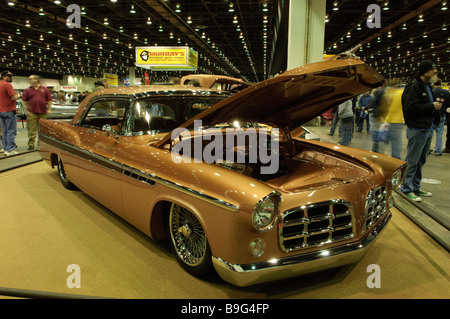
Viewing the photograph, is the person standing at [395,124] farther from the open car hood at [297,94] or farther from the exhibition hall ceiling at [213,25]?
the exhibition hall ceiling at [213,25]

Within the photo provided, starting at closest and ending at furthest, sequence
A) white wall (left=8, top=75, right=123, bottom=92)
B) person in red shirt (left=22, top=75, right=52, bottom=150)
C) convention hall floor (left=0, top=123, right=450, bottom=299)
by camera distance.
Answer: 1. convention hall floor (left=0, top=123, right=450, bottom=299)
2. person in red shirt (left=22, top=75, right=52, bottom=150)
3. white wall (left=8, top=75, right=123, bottom=92)

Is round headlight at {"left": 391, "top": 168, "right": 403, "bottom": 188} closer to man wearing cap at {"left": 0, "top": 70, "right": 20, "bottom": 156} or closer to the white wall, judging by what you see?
man wearing cap at {"left": 0, "top": 70, "right": 20, "bottom": 156}

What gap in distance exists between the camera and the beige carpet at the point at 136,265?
6.97 feet

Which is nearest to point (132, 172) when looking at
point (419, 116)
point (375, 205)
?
point (375, 205)

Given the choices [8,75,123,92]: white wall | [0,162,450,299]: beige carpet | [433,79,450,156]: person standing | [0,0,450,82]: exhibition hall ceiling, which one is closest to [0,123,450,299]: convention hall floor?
[0,162,450,299]: beige carpet

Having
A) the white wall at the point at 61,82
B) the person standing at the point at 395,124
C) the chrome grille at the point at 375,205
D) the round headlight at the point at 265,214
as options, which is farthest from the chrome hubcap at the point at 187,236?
the white wall at the point at 61,82

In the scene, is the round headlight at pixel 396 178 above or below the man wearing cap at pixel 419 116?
below

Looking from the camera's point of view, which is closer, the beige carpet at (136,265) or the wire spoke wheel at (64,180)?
the beige carpet at (136,265)

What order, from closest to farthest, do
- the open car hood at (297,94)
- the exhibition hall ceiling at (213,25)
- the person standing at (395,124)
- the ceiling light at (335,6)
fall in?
1. the open car hood at (297,94)
2. the person standing at (395,124)
3. the ceiling light at (335,6)
4. the exhibition hall ceiling at (213,25)

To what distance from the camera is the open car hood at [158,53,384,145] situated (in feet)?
6.44

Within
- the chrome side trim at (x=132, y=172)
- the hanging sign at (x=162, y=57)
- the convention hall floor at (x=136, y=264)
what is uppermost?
the hanging sign at (x=162, y=57)

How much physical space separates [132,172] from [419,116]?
10.9 feet
